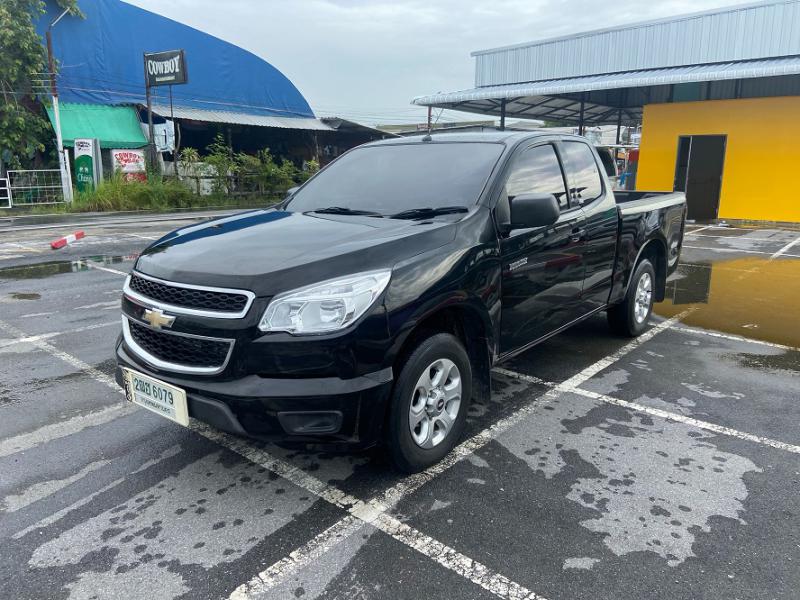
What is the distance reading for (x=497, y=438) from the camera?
12.2 feet

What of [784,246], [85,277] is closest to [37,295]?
[85,277]

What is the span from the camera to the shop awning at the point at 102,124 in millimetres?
21312

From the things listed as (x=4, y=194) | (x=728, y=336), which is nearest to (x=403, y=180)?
(x=728, y=336)

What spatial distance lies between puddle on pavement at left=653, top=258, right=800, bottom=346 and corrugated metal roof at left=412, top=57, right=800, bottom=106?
19.7 feet

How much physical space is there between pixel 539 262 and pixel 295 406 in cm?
205

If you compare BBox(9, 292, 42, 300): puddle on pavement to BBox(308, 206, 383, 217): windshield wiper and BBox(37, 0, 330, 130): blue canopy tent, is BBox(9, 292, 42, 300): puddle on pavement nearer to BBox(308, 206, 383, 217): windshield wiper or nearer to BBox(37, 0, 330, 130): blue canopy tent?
BBox(308, 206, 383, 217): windshield wiper

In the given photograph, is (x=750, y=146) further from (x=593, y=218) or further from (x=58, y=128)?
(x=58, y=128)

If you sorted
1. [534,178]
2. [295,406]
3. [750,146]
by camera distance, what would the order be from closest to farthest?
[295,406]
[534,178]
[750,146]

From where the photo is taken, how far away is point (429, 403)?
3221mm

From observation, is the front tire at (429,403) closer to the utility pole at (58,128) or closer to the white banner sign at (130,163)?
the utility pole at (58,128)

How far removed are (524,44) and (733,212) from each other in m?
8.59

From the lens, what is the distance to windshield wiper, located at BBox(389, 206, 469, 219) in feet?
11.8

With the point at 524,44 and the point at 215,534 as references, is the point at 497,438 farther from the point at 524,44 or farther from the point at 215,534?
the point at 524,44

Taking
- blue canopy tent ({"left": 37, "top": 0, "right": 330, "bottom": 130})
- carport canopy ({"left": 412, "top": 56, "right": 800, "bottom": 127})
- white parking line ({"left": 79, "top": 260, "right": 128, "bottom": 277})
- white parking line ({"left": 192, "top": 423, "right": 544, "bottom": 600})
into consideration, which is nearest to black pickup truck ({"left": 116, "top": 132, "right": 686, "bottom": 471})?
white parking line ({"left": 192, "top": 423, "right": 544, "bottom": 600})
